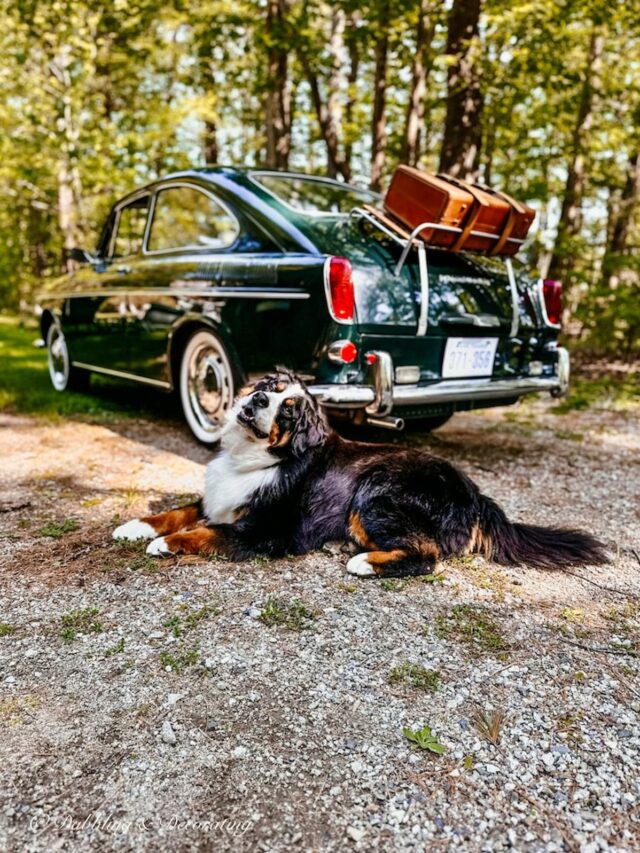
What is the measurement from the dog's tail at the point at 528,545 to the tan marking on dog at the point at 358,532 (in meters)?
0.54

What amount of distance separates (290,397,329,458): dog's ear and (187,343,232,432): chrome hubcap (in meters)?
1.48

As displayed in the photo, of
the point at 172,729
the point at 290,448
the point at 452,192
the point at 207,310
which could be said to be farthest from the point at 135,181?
the point at 172,729

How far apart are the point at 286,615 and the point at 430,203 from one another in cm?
268

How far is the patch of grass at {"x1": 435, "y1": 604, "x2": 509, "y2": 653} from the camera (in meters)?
2.46

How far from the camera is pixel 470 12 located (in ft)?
26.2

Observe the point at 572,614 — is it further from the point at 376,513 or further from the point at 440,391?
the point at 440,391

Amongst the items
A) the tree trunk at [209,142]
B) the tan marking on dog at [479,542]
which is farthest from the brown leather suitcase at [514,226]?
the tree trunk at [209,142]

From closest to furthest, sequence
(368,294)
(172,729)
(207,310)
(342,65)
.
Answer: (172,729) → (368,294) → (207,310) → (342,65)

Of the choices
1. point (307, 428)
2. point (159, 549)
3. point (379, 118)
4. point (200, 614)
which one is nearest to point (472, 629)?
point (200, 614)

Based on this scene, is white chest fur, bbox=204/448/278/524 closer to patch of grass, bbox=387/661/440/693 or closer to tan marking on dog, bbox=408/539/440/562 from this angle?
tan marking on dog, bbox=408/539/440/562

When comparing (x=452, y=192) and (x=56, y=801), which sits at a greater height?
(x=452, y=192)

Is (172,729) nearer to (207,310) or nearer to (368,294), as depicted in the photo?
(368,294)

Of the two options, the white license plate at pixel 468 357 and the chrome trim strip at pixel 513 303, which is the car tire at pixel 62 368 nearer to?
the white license plate at pixel 468 357

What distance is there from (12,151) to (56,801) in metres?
14.0
